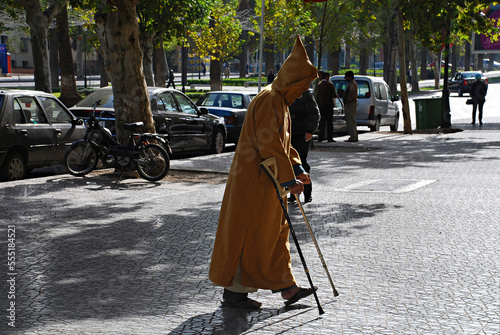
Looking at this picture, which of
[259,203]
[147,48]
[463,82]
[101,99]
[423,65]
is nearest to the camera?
[259,203]

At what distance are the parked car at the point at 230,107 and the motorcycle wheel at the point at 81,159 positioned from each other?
6.60 metres

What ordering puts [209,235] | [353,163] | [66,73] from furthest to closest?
1. [66,73]
2. [353,163]
3. [209,235]

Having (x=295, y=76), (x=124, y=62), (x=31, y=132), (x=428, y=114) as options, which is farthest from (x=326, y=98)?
(x=295, y=76)

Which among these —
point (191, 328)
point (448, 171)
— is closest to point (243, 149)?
point (191, 328)

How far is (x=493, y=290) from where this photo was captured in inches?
230

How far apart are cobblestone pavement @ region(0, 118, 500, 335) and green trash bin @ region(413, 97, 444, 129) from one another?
1278 centimetres

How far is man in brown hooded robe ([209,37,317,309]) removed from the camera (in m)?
5.20

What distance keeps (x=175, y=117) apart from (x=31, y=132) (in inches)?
160

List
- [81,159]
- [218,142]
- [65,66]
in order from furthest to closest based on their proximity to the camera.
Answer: [65,66] < [218,142] < [81,159]

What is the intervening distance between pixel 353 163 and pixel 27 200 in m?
7.21

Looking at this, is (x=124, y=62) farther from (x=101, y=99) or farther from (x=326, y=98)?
(x=326, y=98)

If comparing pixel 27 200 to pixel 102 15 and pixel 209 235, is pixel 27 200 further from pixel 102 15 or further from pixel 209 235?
pixel 102 15

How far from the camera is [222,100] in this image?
2000cm

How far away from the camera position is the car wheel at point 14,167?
39.5 ft
